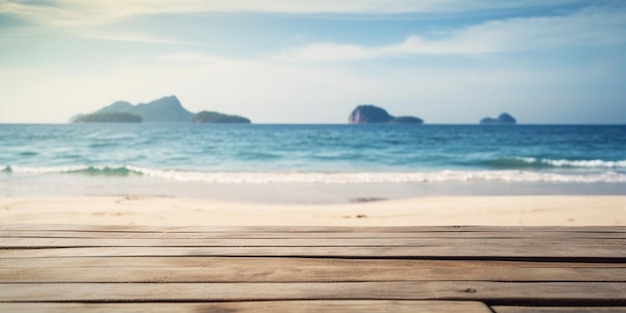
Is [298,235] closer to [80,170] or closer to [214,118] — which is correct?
[80,170]

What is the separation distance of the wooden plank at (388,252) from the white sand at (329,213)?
Answer: 3390 mm

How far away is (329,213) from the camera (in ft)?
20.7

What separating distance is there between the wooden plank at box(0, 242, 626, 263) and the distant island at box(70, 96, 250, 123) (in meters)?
103

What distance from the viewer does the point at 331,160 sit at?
19.6 meters

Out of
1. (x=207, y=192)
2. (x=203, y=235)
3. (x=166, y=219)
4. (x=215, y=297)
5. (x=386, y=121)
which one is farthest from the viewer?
(x=386, y=121)

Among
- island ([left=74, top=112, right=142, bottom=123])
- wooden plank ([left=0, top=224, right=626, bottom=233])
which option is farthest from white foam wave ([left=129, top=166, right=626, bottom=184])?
island ([left=74, top=112, right=142, bottom=123])

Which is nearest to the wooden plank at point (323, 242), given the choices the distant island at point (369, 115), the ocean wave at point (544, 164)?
the ocean wave at point (544, 164)

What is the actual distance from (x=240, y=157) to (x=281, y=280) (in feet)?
64.1

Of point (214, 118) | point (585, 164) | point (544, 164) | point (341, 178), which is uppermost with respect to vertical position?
point (214, 118)

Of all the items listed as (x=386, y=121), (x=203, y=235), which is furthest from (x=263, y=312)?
(x=386, y=121)

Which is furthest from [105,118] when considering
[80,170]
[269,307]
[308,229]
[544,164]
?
[269,307]

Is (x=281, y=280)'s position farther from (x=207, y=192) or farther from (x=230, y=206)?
(x=207, y=192)

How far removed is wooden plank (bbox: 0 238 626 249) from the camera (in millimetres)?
1998

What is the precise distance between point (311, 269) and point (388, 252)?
0.43m
